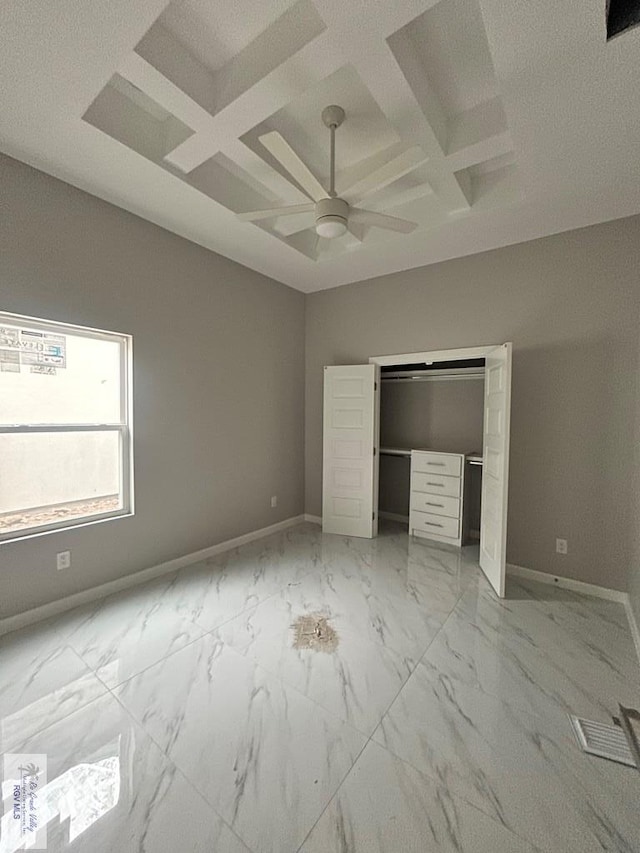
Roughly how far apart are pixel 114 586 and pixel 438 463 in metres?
3.17

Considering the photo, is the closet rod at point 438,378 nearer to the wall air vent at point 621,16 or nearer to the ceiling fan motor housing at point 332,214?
the ceiling fan motor housing at point 332,214

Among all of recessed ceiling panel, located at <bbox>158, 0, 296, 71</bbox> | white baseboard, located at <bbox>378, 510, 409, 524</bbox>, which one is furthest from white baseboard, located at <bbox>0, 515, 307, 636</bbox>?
recessed ceiling panel, located at <bbox>158, 0, 296, 71</bbox>

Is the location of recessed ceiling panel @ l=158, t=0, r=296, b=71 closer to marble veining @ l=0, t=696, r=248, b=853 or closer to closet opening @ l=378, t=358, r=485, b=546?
closet opening @ l=378, t=358, r=485, b=546

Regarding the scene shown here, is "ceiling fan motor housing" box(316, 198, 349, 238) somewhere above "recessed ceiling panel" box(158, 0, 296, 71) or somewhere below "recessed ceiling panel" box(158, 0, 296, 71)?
below

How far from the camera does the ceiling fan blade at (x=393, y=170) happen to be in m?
1.75

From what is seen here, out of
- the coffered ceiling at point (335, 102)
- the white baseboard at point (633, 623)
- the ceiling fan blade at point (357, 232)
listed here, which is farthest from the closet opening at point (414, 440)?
the coffered ceiling at point (335, 102)

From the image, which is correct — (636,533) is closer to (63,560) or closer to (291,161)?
(291,161)

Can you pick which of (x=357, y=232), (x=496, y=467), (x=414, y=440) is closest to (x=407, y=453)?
(x=414, y=440)

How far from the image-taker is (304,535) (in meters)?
4.02

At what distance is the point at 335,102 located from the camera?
Result: 6.49 feet

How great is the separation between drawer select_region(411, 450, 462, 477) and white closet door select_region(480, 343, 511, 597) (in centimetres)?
39

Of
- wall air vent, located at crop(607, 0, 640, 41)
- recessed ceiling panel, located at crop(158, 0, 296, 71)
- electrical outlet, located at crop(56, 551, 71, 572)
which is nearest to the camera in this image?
wall air vent, located at crop(607, 0, 640, 41)

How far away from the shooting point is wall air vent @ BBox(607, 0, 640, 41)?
4.42 ft

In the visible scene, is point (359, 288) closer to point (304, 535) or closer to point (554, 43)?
point (554, 43)
